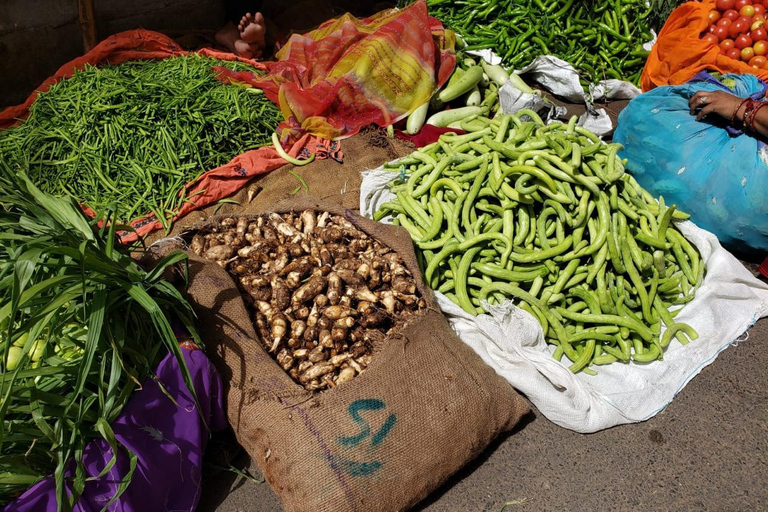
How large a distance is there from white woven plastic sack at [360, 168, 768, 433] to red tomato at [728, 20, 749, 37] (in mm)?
2601

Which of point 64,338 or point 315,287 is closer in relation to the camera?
point 64,338

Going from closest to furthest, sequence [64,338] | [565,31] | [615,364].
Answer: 1. [64,338]
2. [615,364]
3. [565,31]

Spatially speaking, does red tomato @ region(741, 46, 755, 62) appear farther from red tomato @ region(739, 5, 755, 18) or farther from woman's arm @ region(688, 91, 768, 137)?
woman's arm @ region(688, 91, 768, 137)

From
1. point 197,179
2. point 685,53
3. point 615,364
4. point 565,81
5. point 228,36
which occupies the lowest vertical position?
point 615,364

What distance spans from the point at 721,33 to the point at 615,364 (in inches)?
141

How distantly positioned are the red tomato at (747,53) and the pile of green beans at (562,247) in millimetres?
2426

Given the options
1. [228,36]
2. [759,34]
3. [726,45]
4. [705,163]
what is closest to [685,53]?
[726,45]

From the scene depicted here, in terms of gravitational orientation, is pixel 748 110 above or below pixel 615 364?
above

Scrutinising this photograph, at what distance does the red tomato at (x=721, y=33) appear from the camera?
4754mm

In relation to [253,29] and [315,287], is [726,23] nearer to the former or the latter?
[253,29]

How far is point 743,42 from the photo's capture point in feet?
15.2

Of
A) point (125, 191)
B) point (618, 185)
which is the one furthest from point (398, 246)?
point (125, 191)

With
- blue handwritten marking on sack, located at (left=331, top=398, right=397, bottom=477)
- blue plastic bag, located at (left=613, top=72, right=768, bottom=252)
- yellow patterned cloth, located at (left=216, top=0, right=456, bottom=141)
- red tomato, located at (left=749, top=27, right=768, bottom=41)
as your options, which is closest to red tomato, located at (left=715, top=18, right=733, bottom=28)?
red tomato, located at (left=749, top=27, right=768, bottom=41)

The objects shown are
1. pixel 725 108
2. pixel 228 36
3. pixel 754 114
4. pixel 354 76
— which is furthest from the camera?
pixel 228 36
